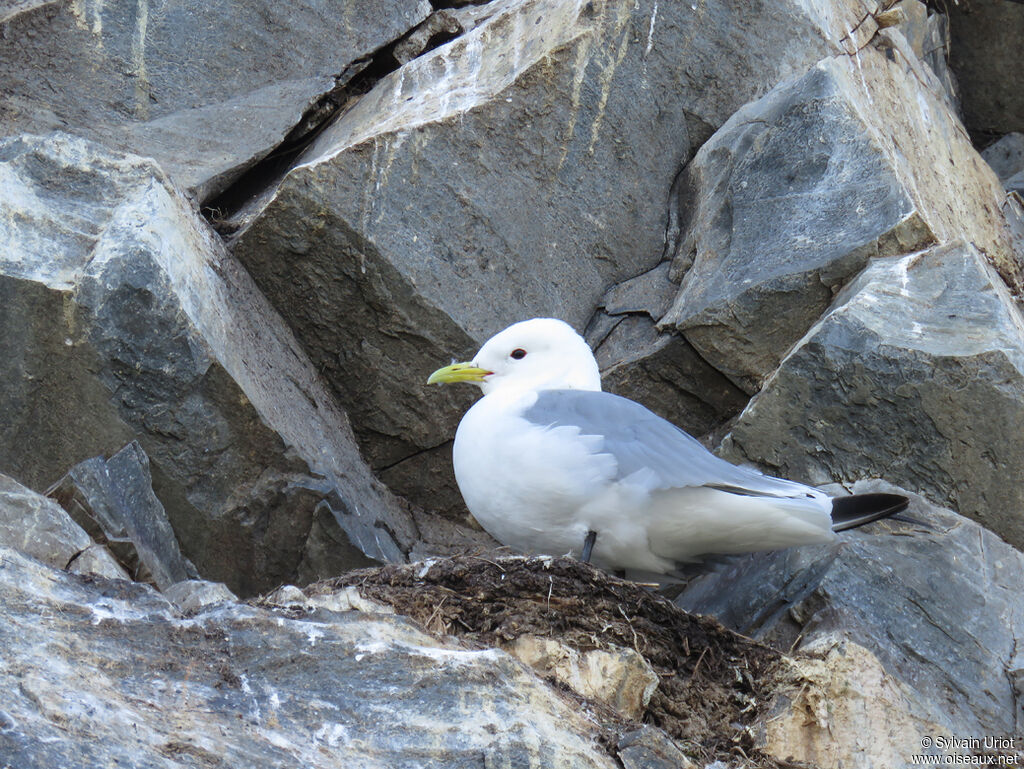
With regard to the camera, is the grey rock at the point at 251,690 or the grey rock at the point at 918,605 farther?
the grey rock at the point at 918,605

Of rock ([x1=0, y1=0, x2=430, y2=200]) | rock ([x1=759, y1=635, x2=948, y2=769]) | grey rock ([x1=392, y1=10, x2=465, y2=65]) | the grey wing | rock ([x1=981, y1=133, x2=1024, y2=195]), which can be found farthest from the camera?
rock ([x1=981, y1=133, x2=1024, y2=195])

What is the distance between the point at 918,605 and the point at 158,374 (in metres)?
2.94

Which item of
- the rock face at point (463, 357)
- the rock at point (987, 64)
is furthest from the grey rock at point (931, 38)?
the rock face at point (463, 357)

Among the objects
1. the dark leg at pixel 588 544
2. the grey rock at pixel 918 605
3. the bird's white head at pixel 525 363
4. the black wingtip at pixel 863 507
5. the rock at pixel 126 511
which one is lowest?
the grey rock at pixel 918 605

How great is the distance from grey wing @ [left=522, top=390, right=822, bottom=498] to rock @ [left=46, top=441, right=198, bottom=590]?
1.46m

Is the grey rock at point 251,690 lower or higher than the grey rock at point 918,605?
higher

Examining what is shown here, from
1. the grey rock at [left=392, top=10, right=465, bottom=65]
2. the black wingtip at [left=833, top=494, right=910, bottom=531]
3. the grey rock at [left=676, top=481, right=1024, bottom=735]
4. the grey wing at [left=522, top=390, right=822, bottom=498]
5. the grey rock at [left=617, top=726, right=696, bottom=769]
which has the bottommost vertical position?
the grey rock at [left=676, top=481, right=1024, bottom=735]

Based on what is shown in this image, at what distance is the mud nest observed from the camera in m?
4.14

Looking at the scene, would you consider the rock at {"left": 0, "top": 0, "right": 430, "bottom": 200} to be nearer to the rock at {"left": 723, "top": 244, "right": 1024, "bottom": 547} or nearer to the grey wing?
the grey wing

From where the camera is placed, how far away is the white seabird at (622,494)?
4699 millimetres

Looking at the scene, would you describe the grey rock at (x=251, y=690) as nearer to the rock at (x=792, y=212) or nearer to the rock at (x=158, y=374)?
the rock at (x=158, y=374)

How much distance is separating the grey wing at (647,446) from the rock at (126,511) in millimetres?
1458

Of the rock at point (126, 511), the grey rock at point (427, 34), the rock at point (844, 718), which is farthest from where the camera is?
the grey rock at point (427, 34)

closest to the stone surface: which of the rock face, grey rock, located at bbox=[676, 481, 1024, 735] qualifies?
the rock face
